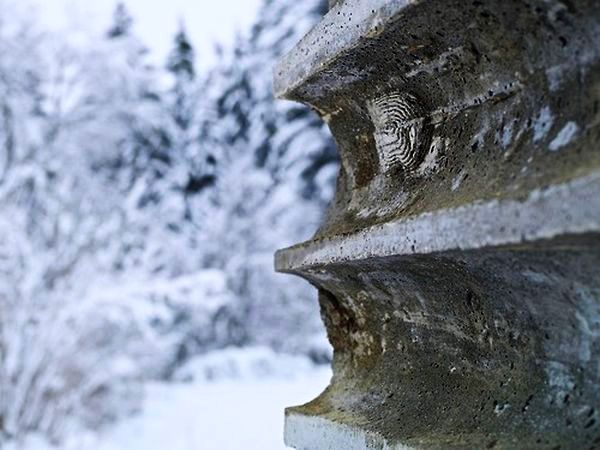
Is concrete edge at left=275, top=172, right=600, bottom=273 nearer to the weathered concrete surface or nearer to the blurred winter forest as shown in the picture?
the weathered concrete surface

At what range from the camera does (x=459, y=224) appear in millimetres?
561

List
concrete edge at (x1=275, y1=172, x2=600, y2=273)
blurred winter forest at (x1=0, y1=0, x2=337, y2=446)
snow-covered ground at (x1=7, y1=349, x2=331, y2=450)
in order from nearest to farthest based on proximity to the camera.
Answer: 1. concrete edge at (x1=275, y1=172, x2=600, y2=273)
2. snow-covered ground at (x1=7, y1=349, x2=331, y2=450)
3. blurred winter forest at (x1=0, y1=0, x2=337, y2=446)

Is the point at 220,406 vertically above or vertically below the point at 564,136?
below

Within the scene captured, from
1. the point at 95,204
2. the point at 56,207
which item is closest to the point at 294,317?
the point at 95,204

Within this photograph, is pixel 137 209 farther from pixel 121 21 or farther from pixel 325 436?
pixel 325 436

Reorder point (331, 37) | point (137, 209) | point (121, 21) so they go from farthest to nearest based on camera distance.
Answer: point (121, 21)
point (137, 209)
point (331, 37)

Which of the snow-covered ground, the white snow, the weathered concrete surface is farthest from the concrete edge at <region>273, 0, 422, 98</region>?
the snow-covered ground

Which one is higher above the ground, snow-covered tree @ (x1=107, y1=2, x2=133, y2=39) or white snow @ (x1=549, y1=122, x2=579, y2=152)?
snow-covered tree @ (x1=107, y1=2, x2=133, y2=39)

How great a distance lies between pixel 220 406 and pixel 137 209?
181 inches

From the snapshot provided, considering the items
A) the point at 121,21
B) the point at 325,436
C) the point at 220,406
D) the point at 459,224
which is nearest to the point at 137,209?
the point at 121,21

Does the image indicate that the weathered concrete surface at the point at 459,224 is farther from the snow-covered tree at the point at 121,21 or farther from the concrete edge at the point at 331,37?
the snow-covered tree at the point at 121,21

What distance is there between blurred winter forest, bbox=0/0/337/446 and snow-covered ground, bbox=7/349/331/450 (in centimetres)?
31

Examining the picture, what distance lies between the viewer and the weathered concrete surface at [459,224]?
1.74 feet

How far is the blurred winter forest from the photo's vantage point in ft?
26.9
